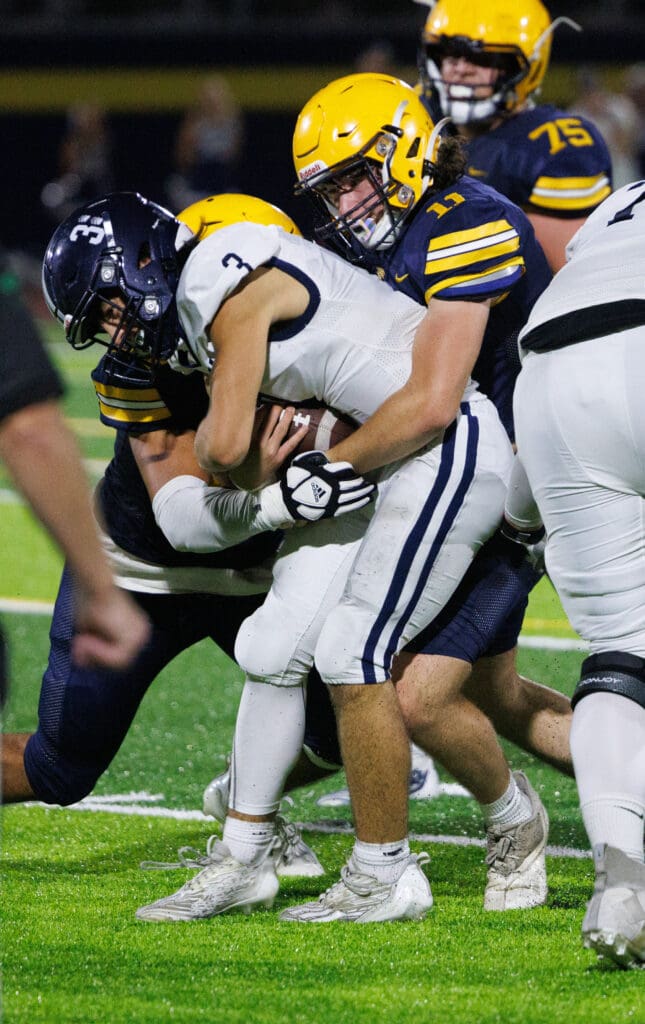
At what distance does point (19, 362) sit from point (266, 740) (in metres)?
1.35

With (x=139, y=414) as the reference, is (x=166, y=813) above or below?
below

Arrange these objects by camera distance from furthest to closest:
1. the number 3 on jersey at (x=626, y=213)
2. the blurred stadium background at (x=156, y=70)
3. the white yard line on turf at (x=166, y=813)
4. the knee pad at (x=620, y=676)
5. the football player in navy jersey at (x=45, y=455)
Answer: the blurred stadium background at (x=156, y=70) → the white yard line on turf at (x=166, y=813) → the number 3 on jersey at (x=626, y=213) → the knee pad at (x=620, y=676) → the football player in navy jersey at (x=45, y=455)

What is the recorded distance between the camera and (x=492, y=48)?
4.62 m

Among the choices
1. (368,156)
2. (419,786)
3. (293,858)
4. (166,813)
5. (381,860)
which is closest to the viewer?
(381,860)

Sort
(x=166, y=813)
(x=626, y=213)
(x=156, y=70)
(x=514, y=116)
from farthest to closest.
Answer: (x=156, y=70), (x=514, y=116), (x=166, y=813), (x=626, y=213)

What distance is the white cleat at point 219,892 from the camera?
3182 mm

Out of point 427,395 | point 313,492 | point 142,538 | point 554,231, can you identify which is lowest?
point 142,538

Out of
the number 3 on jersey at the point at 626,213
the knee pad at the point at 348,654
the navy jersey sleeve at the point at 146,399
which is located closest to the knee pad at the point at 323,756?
the knee pad at the point at 348,654

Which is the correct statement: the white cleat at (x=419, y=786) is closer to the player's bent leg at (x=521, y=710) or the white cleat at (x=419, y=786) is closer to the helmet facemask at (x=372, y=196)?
the player's bent leg at (x=521, y=710)

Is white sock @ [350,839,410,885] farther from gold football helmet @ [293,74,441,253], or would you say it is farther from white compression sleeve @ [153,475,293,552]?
gold football helmet @ [293,74,441,253]

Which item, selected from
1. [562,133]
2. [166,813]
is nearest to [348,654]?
[166,813]

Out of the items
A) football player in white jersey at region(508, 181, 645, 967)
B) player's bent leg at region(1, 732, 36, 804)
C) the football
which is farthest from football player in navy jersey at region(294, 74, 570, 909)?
player's bent leg at region(1, 732, 36, 804)

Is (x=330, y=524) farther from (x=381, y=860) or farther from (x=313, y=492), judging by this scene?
(x=381, y=860)

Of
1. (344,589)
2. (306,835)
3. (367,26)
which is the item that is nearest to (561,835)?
(306,835)
